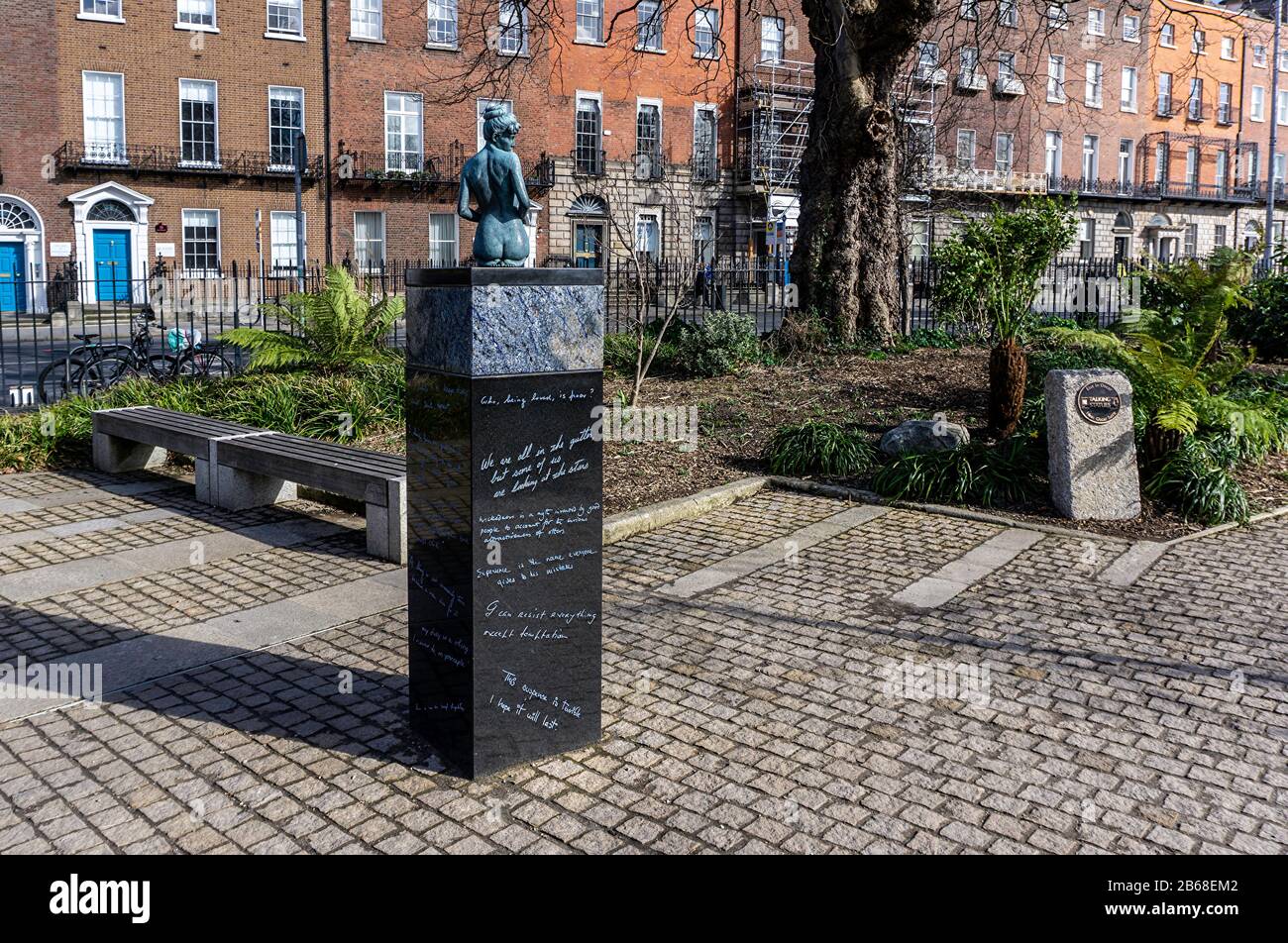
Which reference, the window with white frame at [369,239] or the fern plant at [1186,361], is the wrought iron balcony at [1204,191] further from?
the fern plant at [1186,361]

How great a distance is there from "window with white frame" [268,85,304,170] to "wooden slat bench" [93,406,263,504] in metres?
25.5

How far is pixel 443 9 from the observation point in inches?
1420

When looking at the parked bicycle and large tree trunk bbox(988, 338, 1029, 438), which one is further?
the parked bicycle

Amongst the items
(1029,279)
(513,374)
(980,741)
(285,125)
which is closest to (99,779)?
(513,374)

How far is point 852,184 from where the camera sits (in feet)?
50.4

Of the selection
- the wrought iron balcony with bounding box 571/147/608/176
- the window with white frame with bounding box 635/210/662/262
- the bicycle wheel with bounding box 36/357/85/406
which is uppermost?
the wrought iron balcony with bounding box 571/147/608/176

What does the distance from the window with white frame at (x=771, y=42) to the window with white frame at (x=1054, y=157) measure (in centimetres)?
1621

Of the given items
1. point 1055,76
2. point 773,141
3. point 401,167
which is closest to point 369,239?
point 401,167

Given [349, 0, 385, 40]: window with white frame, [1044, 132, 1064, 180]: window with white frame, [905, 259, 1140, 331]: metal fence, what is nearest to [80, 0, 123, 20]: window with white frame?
[349, 0, 385, 40]: window with white frame

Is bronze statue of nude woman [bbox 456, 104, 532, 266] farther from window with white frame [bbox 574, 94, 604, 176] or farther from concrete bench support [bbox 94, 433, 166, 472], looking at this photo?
window with white frame [bbox 574, 94, 604, 176]

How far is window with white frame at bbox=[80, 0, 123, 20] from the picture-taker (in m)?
30.9

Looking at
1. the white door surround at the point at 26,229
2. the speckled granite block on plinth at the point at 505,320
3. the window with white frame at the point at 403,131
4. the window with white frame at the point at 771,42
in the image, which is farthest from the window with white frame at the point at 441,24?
the speckled granite block on plinth at the point at 505,320

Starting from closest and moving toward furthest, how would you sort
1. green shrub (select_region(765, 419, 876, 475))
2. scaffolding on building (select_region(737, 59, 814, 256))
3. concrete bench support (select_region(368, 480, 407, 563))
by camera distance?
concrete bench support (select_region(368, 480, 407, 563)), green shrub (select_region(765, 419, 876, 475)), scaffolding on building (select_region(737, 59, 814, 256))

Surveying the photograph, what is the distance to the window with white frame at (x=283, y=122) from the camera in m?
33.9
